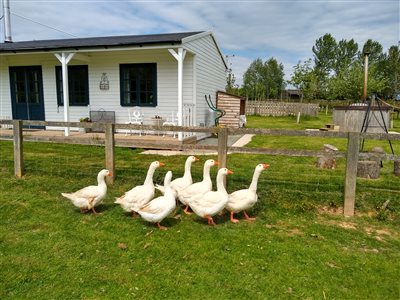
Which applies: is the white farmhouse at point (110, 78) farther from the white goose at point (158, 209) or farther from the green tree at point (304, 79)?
the green tree at point (304, 79)

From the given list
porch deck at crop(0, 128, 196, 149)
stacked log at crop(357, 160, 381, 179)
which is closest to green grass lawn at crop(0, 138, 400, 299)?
stacked log at crop(357, 160, 381, 179)

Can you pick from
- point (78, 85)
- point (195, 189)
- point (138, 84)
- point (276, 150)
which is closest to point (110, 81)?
point (138, 84)

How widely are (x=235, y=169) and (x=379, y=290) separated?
16.0ft

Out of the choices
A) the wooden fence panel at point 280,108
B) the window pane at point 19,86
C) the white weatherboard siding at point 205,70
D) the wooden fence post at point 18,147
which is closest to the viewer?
the wooden fence post at point 18,147

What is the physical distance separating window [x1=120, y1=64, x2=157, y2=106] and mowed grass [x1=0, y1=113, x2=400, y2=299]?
21.7 ft

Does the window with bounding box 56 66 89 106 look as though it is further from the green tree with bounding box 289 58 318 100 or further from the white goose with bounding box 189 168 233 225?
the green tree with bounding box 289 58 318 100

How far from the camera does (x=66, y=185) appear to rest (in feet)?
21.5

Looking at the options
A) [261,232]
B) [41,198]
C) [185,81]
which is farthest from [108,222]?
[185,81]

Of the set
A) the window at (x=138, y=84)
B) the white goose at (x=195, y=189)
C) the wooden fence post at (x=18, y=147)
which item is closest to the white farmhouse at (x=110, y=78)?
the window at (x=138, y=84)

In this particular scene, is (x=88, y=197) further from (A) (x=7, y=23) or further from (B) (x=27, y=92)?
(A) (x=7, y=23)

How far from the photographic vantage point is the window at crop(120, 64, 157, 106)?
12.6 metres

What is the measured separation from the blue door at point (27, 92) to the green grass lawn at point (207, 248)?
8.62 metres

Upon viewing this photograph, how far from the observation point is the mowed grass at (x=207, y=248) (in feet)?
10.4

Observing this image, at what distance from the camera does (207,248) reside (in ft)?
13.1
